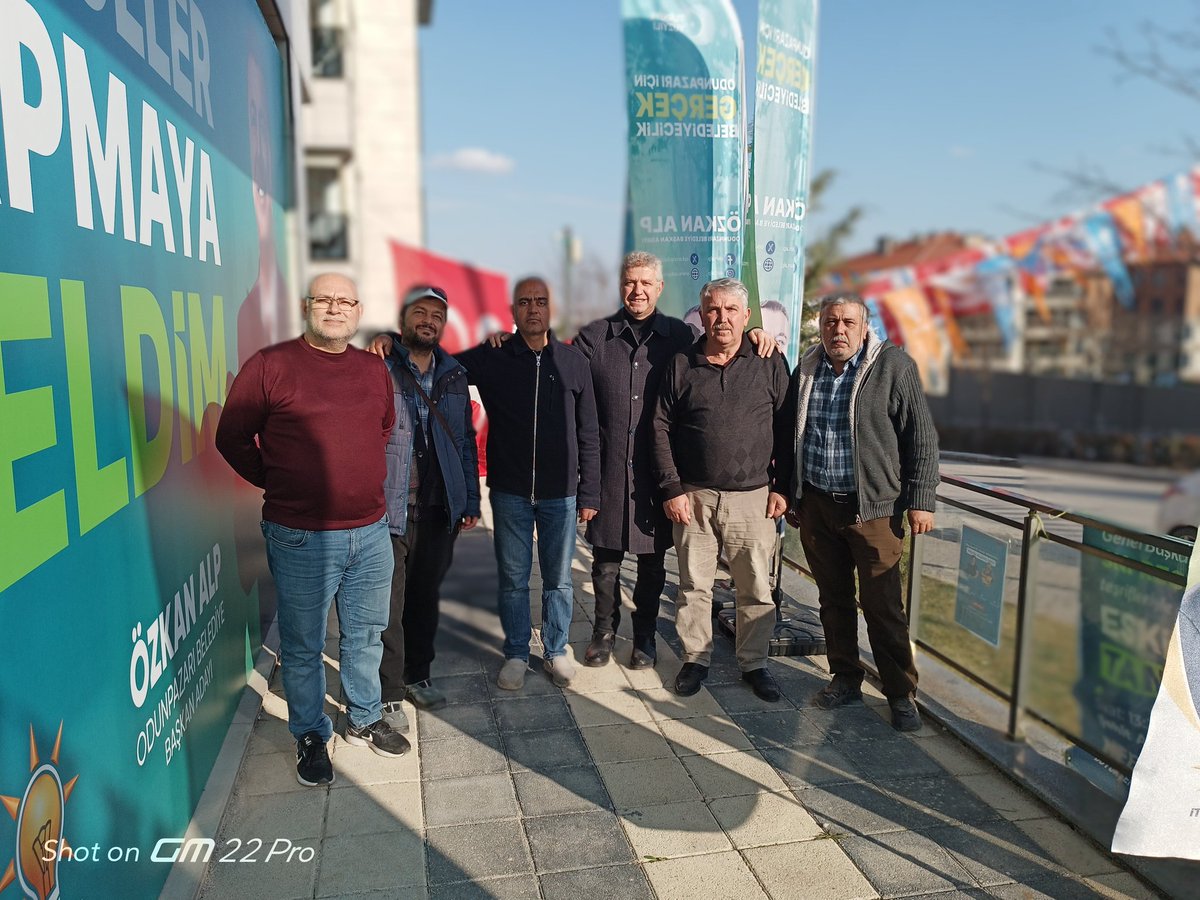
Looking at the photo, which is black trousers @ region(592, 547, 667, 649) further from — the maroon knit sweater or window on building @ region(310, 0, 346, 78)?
window on building @ region(310, 0, 346, 78)

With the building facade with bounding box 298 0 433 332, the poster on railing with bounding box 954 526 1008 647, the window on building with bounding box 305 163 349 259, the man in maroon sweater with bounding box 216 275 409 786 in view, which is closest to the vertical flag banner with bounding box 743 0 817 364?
the poster on railing with bounding box 954 526 1008 647

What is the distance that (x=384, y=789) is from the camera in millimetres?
3502

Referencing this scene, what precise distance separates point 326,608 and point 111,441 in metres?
1.31

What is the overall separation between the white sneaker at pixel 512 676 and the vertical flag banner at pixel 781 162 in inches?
97.7

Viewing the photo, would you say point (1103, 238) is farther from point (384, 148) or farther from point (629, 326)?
point (629, 326)

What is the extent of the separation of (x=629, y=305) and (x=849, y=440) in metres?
1.30

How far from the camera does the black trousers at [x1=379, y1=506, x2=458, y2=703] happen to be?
405cm

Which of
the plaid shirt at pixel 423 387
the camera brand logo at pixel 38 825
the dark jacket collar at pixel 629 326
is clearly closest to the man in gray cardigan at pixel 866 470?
the dark jacket collar at pixel 629 326

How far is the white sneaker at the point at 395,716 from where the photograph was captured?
3.96 m

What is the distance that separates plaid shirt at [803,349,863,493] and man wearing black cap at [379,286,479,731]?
1.62m

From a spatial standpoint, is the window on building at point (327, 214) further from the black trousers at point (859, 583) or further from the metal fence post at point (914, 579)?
the black trousers at point (859, 583)

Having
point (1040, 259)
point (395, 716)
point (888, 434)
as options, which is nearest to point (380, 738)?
point (395, 716)

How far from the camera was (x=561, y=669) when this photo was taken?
454 centimetres

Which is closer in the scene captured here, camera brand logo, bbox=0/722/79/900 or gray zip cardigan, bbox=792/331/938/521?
camera brand logo, bbox=0/722/79/900
